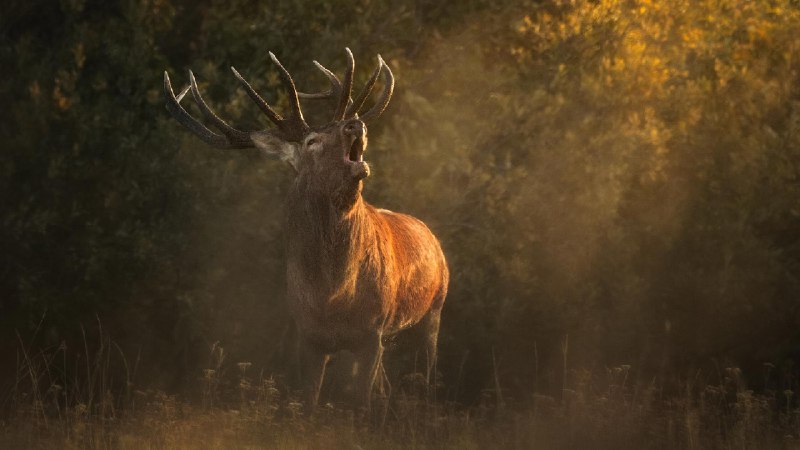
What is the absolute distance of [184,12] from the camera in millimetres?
14305

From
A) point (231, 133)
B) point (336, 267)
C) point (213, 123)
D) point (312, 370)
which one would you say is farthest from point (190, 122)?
point (312, 370)

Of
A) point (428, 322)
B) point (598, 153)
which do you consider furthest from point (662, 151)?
point (428, 322)

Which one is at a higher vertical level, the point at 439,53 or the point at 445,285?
the point at 439,53

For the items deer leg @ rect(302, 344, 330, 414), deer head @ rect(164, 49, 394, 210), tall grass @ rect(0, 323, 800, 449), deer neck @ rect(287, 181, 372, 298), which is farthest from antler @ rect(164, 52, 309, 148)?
tall grass @ rect(0, 323, 800, 449)

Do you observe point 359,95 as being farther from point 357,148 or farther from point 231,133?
point 231,133

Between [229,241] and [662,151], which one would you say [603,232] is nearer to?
[662,151]

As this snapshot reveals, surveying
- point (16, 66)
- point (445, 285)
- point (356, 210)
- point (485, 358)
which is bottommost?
point (485, 358)

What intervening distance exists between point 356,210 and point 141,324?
3.70 meters

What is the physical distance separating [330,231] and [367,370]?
1.25 metres

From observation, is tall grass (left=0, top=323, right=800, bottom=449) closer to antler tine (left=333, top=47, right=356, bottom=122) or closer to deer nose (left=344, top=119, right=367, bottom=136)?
deer nose (left=344, top=119, right=367, bottom=136)

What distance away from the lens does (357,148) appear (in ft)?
34.3

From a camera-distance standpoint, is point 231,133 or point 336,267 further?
point 231,133

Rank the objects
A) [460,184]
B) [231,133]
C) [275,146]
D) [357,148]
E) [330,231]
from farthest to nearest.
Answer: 1. [460,184]
2. [231,133]
3. [275,146]
4. [330,231]
5. [357,148]

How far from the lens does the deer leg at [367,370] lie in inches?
449
